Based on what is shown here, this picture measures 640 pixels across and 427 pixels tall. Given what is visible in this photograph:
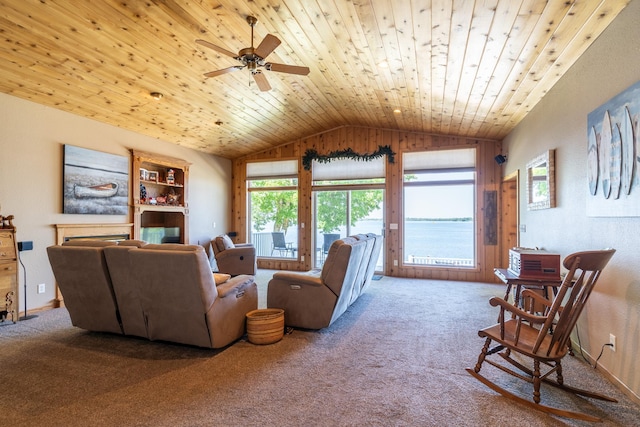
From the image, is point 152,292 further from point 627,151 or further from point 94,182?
point 627,151

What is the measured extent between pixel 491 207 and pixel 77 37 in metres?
6.76

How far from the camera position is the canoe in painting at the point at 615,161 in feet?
7.58

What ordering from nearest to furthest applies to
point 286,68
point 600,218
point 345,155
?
point 600,218
point 286,68
point 345,155

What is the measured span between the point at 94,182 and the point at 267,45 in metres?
3.75

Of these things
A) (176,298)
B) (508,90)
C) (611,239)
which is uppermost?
(508,90)

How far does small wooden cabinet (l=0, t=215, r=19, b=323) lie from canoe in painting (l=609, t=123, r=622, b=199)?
5.86 meters

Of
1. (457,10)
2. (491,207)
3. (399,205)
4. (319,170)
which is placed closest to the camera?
(457,10)

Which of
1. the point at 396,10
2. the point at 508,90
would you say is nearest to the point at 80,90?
the point at 396,10

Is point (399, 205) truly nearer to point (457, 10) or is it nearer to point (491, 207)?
point (491, 207)

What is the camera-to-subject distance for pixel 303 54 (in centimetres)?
397

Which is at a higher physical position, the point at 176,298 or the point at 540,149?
the point at 540,149

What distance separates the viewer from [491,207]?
20.7ft

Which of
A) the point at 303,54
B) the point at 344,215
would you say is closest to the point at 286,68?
the point at 303,54

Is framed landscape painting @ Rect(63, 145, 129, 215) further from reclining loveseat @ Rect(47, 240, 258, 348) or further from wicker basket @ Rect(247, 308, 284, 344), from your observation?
wicker basket @ Rect(247, 308, 284, 344)
